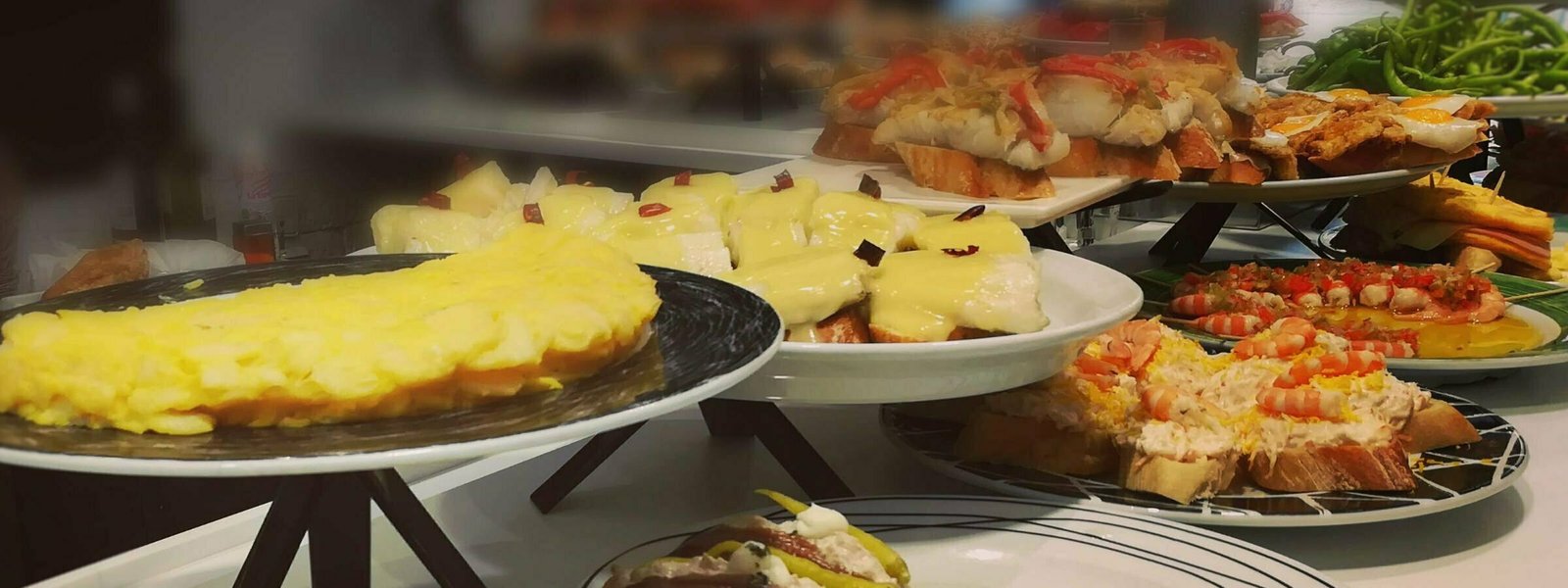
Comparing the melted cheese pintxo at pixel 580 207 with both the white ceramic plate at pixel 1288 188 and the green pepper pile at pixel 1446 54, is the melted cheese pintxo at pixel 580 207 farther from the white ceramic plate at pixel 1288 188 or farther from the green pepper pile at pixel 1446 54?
the green pepper pile at pixel 1446 54

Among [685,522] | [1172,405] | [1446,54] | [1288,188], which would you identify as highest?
[1446,54]

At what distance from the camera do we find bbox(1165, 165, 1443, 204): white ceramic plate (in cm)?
217

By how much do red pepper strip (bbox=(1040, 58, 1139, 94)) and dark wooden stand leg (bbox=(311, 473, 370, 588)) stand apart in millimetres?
1377

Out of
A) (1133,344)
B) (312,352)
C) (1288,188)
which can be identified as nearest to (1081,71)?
(1288,188)

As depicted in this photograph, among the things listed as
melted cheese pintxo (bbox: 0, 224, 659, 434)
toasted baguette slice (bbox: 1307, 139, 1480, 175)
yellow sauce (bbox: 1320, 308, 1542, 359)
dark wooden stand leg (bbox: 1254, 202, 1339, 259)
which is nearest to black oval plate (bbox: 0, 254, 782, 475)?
melted cheese pintxo (bbox: 0, 224, 659, 434)

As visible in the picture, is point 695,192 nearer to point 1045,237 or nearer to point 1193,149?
point 1045,237

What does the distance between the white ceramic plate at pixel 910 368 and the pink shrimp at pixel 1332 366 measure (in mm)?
322

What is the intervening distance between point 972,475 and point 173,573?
70 centimetres

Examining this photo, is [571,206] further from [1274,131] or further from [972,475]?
[1274,131]

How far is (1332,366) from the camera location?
4.47 feet

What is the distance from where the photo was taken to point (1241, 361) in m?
1.43

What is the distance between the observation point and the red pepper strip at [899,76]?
1.95 m

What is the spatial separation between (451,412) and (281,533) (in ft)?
0.65

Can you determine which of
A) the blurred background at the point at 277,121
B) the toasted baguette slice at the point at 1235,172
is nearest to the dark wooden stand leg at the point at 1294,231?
the toasted baguette slice at the point at 1235,172
